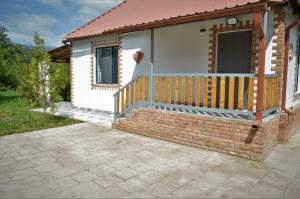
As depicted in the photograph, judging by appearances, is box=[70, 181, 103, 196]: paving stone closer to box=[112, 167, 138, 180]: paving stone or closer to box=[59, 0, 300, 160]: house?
box=[112, 167, 138, 180]: paving stone

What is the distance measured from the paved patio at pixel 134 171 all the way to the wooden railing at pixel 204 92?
1164 mm

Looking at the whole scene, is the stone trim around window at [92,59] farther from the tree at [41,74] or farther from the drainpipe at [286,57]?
the drainpipe at [286,57]

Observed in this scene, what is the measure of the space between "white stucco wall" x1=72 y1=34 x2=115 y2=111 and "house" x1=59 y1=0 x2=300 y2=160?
0.24 ft

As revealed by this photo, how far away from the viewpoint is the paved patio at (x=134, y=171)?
3.63 m

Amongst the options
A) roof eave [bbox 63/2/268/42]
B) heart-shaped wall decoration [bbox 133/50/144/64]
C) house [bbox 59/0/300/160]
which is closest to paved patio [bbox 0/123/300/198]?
house [bbox 59/0/300/160]

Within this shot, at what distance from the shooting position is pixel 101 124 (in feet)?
27.6

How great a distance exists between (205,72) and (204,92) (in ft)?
6.00

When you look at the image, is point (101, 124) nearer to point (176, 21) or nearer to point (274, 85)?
A: point (176, 21)

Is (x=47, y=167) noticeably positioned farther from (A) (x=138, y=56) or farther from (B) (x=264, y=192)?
(A) (x=138, y=56)

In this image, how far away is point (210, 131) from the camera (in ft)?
18.5

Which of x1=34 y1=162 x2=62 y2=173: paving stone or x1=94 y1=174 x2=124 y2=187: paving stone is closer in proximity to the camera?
x1=94 y1=174 x2=124 y2=187: paving stone

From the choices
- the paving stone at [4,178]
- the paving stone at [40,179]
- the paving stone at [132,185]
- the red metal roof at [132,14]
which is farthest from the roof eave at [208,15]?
the paving stone at [4,178]

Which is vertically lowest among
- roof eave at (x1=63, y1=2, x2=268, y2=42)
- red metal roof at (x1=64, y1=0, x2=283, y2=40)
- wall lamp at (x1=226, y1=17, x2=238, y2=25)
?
roof eave at (x1=63, y1=2, x2=268, y2=42)

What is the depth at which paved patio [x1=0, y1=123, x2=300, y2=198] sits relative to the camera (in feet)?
11.9
